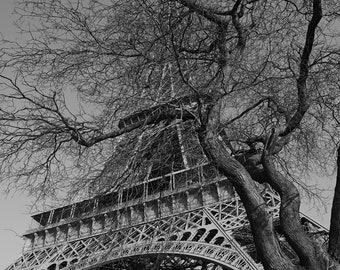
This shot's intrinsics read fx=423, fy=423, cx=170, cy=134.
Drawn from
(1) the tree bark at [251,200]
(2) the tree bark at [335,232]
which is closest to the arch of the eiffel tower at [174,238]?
(1) the tree bark at [251,200]

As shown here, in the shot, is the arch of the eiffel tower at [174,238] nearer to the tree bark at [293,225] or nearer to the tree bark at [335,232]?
the tree bark at [293,225]

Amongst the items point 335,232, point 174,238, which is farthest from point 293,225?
point 174,238

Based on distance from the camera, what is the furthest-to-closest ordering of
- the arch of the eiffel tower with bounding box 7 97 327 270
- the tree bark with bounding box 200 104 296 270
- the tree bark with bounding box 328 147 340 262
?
the arch of the eiffel tower with bounding box 7 97 327 270
the tree bark with bounding box 200 104 296 270
the tree bark with bounding box 328 147 340 262

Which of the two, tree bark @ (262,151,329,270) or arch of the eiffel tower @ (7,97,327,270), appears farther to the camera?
arch of the eiffel tower @ (7,97,327,270)

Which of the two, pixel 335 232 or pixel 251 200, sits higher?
pixel 251 200

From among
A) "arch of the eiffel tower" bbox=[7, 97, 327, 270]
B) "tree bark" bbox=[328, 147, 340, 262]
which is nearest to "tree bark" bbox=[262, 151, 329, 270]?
"tree bark" bbox=[328, 147, 340, 262]

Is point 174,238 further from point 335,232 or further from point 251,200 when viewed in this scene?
point 335,232

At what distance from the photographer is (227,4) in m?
5.37

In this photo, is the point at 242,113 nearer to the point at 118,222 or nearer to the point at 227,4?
the point at 227,4

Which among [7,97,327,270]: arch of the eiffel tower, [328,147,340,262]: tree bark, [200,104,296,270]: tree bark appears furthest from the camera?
[7,97,327,270]: arch of the eiffel tower

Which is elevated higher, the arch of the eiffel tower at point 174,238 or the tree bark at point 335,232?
the arch of the eiffel tower at point 174,238

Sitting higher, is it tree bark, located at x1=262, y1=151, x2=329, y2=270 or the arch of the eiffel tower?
the arch of the eiffel tower

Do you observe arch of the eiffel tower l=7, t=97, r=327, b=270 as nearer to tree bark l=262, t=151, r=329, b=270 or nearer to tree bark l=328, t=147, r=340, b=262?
tree bark l=262, t=151, r=329, b=270

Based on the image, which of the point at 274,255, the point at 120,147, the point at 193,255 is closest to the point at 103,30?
the point at 120,147
